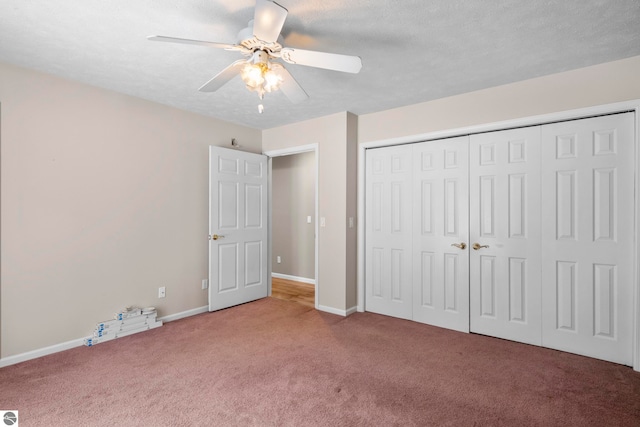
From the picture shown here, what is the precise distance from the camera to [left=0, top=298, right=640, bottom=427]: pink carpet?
1.94 meters

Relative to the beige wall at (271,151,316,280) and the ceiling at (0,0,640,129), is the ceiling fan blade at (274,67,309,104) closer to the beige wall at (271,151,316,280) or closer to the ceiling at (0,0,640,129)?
the ceiling at (0,0,640,129)

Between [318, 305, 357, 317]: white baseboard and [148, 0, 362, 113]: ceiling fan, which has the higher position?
[148, 0, 362, 113]: ceiling fan

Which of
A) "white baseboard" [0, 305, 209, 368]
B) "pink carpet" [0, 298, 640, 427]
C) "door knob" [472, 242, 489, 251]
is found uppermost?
"door knob" [472, 242, 489, 251]

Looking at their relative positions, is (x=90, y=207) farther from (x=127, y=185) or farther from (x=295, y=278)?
(x=295, y=278)

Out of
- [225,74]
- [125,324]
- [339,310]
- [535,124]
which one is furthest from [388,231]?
[125,324]

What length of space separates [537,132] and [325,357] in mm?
2744

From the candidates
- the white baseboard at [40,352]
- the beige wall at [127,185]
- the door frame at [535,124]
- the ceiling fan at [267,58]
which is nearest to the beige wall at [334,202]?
the beige wall at [127,185]

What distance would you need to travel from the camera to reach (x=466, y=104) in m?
3.25

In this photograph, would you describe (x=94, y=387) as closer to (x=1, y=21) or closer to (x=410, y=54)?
(x=1, y=21)

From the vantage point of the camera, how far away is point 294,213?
5832 mm

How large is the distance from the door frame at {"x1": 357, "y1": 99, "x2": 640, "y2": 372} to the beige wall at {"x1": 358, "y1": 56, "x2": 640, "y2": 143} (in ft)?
0.15

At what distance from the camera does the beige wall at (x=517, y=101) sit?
101 inches

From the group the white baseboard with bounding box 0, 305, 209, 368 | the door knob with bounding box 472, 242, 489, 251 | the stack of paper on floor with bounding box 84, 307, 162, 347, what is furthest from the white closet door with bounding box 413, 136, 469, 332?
the white baseboard with bounding box 0, 305, 209, 368

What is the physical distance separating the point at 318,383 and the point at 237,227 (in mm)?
2404
